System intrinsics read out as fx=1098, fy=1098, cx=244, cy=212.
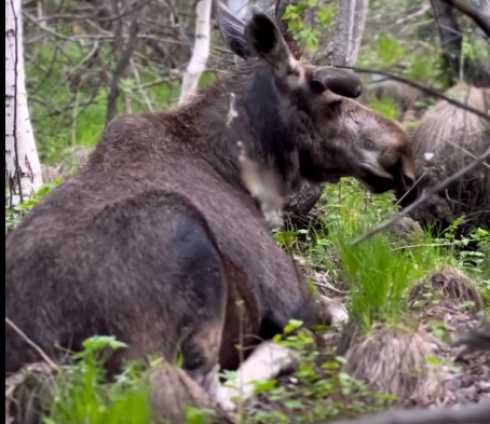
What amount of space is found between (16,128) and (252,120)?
2.44 m

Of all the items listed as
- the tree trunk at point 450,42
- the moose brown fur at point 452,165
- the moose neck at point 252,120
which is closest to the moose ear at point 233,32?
the moose neck at point 252,120

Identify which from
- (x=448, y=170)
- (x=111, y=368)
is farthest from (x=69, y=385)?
Result: (x=448, y=170)

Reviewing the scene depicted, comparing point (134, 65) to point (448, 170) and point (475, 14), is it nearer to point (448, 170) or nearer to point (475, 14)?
point (448, 170)

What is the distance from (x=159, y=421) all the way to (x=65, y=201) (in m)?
1.38

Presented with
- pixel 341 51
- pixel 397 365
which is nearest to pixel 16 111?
pixel 341 51

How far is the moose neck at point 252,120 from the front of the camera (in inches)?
238

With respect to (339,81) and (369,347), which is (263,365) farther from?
(339,81)

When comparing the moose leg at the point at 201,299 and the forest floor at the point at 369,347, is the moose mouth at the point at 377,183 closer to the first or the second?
the forest floor at the point at 369,347

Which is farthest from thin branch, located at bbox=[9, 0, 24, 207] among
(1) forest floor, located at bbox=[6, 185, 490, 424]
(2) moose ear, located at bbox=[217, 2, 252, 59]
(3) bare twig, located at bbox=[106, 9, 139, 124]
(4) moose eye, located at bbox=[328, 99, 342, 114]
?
(3) bare twig, located at bbox=[106, 9, 139, 124]

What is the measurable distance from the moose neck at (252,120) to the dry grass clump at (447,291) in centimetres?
105

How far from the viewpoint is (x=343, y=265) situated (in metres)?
6.56

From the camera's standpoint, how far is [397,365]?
4.98 meters

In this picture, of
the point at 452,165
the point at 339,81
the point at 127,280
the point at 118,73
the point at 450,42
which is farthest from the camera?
the point at 450,42

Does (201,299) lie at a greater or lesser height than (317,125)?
lesser
